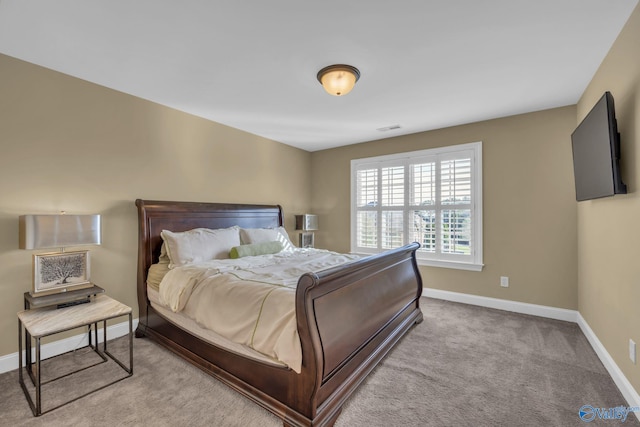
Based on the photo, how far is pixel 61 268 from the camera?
2.39m

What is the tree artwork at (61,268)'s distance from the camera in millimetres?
2311

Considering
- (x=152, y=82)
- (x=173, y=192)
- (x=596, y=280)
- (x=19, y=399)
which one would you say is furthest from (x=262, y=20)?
(x=596, y=280)

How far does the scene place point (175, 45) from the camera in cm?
214

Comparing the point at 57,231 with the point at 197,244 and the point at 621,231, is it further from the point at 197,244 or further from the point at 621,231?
the point at 621,231

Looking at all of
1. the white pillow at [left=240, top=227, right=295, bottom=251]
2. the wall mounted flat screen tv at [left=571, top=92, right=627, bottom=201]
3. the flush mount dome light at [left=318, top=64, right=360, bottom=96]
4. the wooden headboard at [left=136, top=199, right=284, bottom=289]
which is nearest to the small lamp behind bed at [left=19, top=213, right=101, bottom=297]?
the wooden headboard at [left=136, top=199, right=284, bottom=289]

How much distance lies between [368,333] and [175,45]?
Result: 2.66 m

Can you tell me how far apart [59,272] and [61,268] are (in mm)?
34

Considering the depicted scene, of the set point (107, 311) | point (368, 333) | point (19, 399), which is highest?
point (107, 311)

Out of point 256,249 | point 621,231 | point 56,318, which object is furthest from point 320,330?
point 621,231

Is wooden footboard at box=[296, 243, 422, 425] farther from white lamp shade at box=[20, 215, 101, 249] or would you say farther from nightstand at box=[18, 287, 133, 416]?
white lamp shade at box=[20, 215, 101, 249]

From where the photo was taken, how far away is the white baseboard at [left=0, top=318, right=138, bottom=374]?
2301mm

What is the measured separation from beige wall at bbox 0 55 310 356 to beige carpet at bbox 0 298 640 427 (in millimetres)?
808

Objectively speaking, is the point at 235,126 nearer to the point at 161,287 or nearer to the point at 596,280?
the point at 161,287
